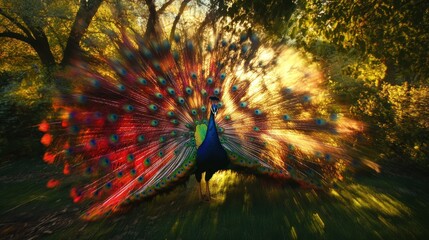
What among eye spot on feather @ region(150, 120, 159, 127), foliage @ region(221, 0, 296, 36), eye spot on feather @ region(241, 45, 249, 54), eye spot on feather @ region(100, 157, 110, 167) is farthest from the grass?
foliage @ region(221, 0, 296, 36)

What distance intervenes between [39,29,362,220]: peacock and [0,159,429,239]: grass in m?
0.40

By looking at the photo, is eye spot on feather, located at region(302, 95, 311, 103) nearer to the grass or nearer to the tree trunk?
the grass

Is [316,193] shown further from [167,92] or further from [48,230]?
[48,230]

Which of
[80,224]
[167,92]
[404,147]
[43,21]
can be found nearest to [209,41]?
[167,92]

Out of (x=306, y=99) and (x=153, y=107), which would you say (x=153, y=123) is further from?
(x=306, y=99)

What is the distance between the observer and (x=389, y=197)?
573 centimetres

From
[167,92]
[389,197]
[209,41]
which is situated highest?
[209,41]

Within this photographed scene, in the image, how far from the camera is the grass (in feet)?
14.2

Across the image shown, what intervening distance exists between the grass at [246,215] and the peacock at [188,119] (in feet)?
1.33

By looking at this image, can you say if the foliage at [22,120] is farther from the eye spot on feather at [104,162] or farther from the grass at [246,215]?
the eye spot on feather at [104,162]

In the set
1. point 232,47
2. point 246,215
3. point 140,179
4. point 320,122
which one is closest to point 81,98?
point 140,179

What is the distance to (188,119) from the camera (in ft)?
18.5

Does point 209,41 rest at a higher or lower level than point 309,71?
higher

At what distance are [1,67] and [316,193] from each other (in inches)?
669
